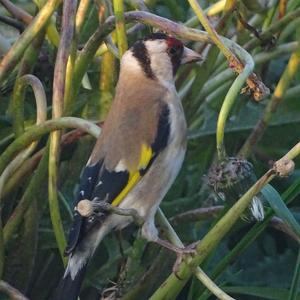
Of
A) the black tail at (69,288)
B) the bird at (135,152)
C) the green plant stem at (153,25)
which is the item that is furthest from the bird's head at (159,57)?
the black tail at (69,288)

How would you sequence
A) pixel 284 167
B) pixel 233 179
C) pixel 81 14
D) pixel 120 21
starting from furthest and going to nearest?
pixel 81 14 < pixel 120 21 < pixel 233 179 < pixel 284 167

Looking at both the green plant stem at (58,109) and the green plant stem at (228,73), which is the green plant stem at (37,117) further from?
the green plant stem at (228,73)

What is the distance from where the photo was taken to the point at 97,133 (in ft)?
8.11

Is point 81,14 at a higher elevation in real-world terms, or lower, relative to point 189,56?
higher

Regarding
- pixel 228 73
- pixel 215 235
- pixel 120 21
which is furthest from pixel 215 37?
pixel 228 73

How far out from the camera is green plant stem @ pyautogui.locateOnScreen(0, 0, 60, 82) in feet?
8.91

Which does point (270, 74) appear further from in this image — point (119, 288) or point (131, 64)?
point (119, 288)

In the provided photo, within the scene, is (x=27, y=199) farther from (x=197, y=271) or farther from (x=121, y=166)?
(x=197, y=271)

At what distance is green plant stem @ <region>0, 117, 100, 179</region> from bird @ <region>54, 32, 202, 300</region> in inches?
4.8

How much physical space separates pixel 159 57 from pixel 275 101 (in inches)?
13.3

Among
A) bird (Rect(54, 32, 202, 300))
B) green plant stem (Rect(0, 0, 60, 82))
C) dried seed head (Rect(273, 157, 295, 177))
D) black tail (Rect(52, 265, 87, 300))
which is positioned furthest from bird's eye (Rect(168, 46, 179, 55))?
dried seed head (Rect(273, 157, 295, 177))

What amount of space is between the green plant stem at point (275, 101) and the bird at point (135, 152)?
0.67ft

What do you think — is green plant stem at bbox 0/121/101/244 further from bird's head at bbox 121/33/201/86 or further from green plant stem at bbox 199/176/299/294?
green plant stem at bbox 199/176/299/294

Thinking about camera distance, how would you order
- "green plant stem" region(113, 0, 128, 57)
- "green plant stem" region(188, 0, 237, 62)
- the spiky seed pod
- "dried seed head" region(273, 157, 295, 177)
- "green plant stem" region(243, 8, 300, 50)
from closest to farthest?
"dried seed head" region(273, 157, 295, 177)
the spiky seed pod
"green plant stem" region(188, 0, 237, 62)
"green plant stem" region(113, 0, 128, 57)
"green plant stem" region(243, 8, 300, 50)
